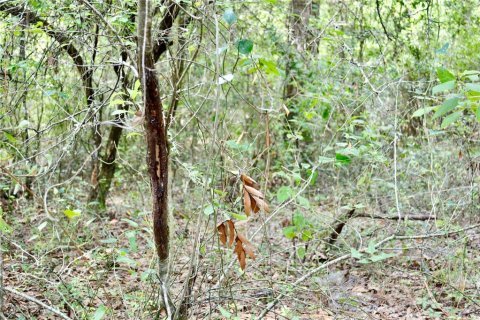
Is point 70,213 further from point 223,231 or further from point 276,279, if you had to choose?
point 276,279

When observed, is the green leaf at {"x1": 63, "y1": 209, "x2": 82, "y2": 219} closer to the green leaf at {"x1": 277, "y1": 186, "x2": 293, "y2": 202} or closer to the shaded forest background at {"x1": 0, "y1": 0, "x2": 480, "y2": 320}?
the shaded forest background at {"x1": 0, "y1": 0, "x2": 480, "y2": 320}

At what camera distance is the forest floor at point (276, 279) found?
12.9ft

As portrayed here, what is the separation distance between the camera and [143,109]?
8.66ft

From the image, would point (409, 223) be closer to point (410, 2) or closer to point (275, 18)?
point (410, 2)

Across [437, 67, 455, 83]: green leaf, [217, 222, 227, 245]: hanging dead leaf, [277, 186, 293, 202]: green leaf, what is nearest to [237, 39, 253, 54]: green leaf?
[217, 222, 227, 245]: hanging dead leaf

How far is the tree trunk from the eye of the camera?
248 cm

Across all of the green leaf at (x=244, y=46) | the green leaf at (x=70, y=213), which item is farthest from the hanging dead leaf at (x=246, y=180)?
the green leaf at (x=70, y=213)

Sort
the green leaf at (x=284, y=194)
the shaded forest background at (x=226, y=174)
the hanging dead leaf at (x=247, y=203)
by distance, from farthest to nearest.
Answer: the green leaf at (x=284, y=194)
the shaded forest background at (x=226, y=174)
the hanging dead leaf at (x=247, y=203)

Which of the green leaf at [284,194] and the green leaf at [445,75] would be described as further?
the green leaf at [284,194]

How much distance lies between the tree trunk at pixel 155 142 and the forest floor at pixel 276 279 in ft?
1.66

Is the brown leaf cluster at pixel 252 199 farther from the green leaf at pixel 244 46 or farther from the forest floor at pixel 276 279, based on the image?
the forest floor at pixel 276 279

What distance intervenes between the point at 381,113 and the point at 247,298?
11.0ft

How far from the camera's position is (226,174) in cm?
332

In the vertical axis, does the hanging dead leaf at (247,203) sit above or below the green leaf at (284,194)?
above
